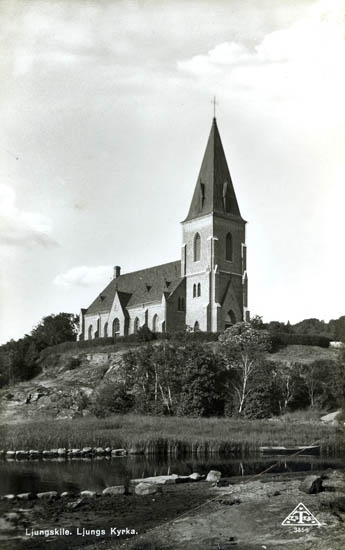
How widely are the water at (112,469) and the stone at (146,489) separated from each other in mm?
1695

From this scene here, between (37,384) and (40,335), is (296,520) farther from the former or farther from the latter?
(40,335)

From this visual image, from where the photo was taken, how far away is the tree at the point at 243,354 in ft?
135

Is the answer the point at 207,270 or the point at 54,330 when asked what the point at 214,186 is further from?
the point at 54,330

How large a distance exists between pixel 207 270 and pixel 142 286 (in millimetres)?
10929

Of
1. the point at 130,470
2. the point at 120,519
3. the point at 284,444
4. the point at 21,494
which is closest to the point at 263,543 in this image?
the point at 120,519

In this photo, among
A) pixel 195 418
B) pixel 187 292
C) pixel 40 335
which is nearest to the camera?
pixel 195 418

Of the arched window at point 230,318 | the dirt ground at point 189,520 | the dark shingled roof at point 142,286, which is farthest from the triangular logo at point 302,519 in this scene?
the dark shingled roof at point 142,286

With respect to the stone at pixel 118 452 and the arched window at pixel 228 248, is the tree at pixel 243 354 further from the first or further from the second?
the arched window at pixel 228 248

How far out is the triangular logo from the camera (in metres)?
12.3

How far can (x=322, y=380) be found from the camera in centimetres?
4400

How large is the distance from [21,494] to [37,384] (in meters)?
34.3

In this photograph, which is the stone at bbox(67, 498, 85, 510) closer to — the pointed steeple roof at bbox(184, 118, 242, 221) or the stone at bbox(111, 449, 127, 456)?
the stone at bbox(111, 449, 127, 456)

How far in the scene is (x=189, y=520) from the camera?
13.8 m

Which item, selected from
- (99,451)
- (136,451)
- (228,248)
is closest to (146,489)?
(99,451)
